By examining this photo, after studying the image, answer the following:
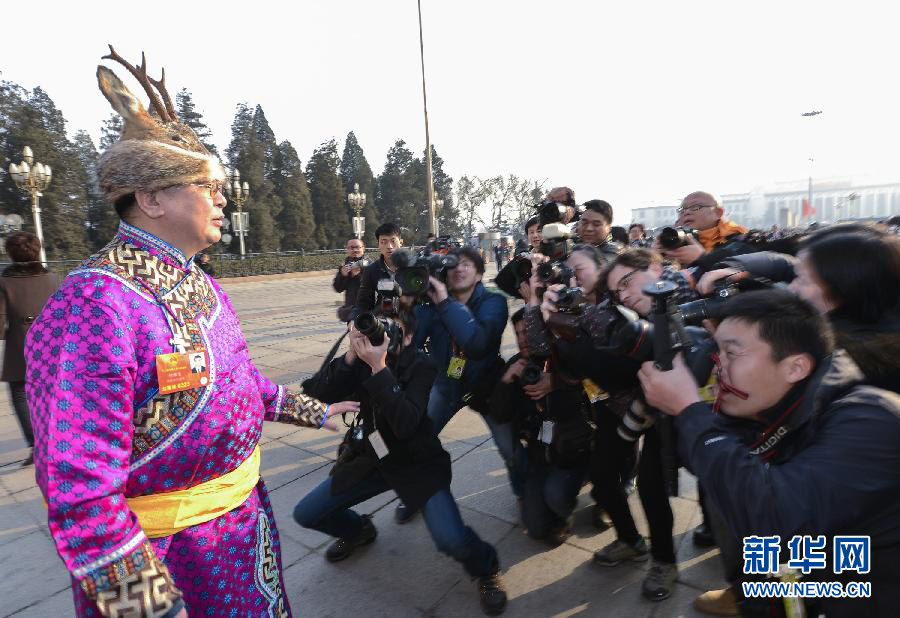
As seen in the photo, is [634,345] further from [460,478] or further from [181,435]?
[460,478]

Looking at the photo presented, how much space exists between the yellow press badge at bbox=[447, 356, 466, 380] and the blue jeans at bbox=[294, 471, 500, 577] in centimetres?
81

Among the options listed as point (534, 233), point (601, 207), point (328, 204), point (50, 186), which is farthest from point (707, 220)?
point (328, 204)

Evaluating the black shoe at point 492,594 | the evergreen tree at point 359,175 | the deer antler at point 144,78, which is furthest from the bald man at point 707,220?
the evergreen tree at point 359,175

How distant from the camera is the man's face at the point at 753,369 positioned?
136 centimetres

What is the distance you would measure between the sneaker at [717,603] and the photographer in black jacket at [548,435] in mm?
710

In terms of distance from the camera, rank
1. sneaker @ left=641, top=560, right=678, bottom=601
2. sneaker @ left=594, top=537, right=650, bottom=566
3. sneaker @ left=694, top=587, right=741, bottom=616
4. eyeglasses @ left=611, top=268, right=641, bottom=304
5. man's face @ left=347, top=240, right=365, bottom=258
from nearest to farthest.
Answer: sneaker @ left=694, top=587, right=741, bottom=616 < sneaker @ left=641, top=560, right=678, bottom=601 < eyeglasses @ left=611, top=268, right=641, bottom=304 < sneaker @ left=594, top=537, right=650, bottom=566 < man's face @ left=347, top=240, right=365, bottom=258

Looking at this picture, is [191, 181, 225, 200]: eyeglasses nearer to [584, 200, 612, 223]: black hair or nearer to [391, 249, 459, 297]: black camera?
[391, 249, 459, 297]: black camera

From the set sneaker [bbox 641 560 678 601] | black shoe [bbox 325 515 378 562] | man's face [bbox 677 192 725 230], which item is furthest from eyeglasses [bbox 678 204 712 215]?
black shoe [bbox 325 515 378 562]

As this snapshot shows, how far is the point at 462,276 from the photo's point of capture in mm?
3268

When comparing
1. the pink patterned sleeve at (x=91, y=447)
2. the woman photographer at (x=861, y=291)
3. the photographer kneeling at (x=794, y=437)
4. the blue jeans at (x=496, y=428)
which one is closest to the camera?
the pink patterned sleeve at (x=91, y=447)

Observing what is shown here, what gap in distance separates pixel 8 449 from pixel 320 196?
40.5 m

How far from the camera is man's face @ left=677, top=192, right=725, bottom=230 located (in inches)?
155

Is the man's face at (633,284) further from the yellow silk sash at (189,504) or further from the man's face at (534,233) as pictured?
the yellow silk sash at (189,504)

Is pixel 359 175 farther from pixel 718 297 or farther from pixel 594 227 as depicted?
pixel 718 297
